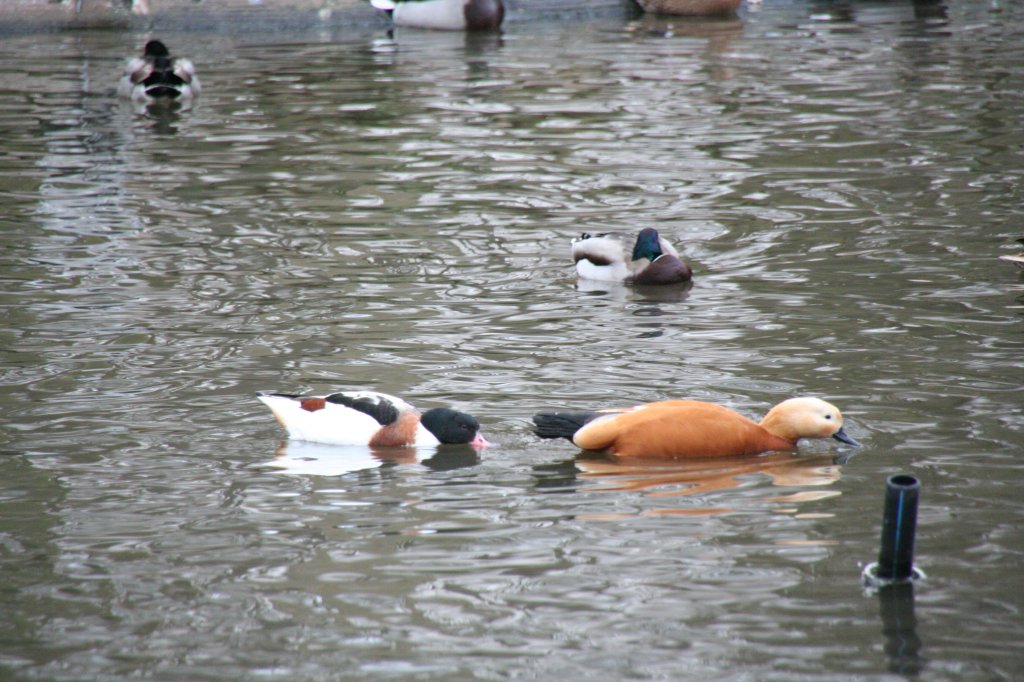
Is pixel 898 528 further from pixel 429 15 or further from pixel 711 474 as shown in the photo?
pixel 429 15

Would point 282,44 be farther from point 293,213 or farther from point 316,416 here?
point 316,416

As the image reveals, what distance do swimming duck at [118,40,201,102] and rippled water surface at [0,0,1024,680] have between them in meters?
0.38

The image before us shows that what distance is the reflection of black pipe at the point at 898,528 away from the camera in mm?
5992

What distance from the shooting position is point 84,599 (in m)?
6.24

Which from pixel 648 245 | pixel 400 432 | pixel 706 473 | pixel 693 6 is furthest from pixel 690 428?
pixel 693 6

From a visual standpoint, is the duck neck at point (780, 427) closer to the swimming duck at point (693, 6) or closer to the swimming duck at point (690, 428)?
the swimming duck at point (690, 428)

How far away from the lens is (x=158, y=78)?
63.4 feet

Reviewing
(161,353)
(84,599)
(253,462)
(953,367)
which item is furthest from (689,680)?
(161,353)

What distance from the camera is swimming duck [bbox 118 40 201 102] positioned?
19312 mm

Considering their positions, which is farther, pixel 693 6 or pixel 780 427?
pixel 693 6

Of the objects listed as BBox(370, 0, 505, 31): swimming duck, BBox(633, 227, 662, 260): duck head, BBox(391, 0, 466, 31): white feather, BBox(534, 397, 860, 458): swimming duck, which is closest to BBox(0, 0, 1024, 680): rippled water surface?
BBox(534, 397, 860, 458): swimming duck

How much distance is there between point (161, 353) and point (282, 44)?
16.4 meters

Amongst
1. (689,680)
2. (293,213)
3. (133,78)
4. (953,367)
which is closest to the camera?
(689,680)

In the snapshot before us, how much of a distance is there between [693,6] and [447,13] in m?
4.55
